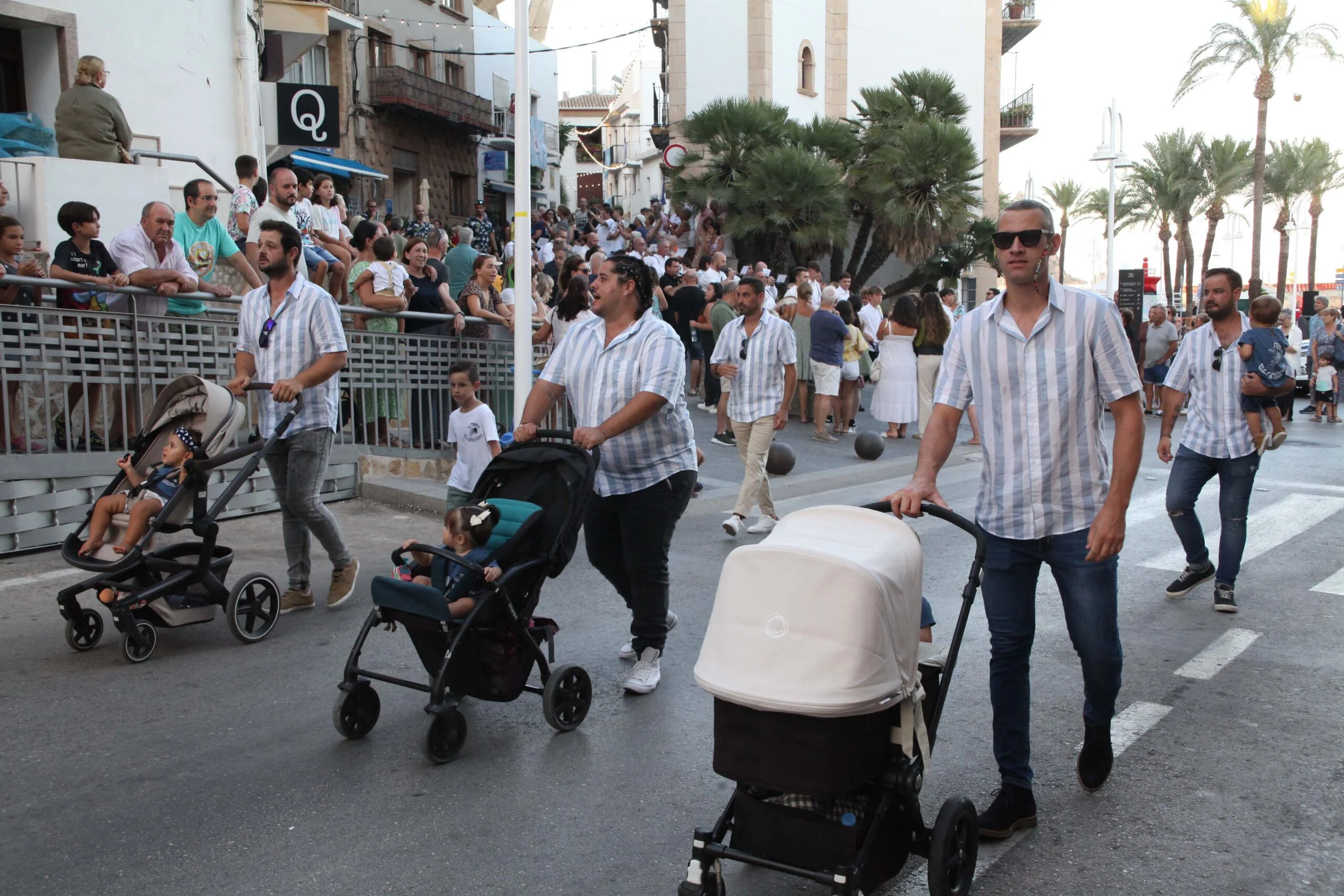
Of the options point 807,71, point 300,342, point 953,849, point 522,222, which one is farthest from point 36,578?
point 807,71

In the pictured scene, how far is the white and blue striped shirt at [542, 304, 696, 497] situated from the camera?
205 inches

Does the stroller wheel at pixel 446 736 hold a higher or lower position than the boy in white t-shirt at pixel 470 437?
lower

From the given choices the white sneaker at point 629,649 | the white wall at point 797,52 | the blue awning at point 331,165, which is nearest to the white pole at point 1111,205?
the white wall at point 797,52

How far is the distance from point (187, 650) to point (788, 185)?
961 inches

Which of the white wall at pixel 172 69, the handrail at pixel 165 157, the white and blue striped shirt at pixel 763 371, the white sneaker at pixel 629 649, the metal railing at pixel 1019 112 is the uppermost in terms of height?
the metal railing at pixel 1019 112

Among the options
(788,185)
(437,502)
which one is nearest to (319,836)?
(437,502)

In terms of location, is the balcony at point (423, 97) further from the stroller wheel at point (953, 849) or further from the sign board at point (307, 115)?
the stroller wheel at point (953, 849)

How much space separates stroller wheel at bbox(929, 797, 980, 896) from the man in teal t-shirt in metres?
7.18

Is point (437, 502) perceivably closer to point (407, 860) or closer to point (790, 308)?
point (407, 860)

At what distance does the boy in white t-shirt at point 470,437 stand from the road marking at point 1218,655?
4284mm

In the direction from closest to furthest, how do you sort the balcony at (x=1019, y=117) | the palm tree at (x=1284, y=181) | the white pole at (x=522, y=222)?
the white pole at (x=522, y=222) → the balcony at (x=1019, y=117) → the palm tree at (x=1284, y=181)

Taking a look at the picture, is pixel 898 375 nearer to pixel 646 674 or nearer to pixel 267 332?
pixel 267 332

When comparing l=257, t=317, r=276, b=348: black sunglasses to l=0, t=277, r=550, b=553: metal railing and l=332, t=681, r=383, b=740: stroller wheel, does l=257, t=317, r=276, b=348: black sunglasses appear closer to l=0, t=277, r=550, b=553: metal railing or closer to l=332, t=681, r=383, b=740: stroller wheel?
l=0, t=277, r=550, b=553: metal railing

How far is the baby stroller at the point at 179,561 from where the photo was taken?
573 centimetres
